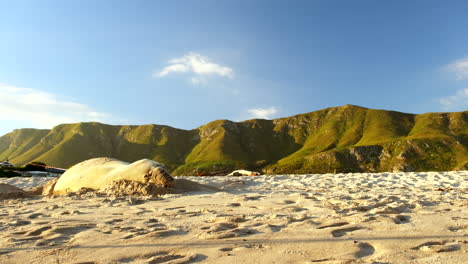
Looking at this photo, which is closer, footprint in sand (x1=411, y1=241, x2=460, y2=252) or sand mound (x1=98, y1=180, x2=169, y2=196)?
footprint in sand (x1=411, y1=241, x2=460, y2=252)

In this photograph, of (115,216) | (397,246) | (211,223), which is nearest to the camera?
(397,246)

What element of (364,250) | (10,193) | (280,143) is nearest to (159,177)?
(10,193)

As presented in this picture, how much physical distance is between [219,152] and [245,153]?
1180 cm

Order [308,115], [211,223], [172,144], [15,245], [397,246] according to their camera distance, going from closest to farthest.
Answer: [397,246] → [15,245] → [211,223] → [172,144] → [308,115]

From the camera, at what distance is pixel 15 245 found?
3.80 m

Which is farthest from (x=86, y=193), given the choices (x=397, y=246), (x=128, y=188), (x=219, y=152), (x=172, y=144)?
(x=172, y=144)

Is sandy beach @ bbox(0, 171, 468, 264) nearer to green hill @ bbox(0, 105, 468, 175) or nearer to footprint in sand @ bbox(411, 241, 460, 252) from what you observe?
footprint in sand @ bbox(411, 241, 460, 252)

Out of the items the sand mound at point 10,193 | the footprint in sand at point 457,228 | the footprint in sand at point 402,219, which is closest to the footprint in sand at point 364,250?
the footprint in sand at point 402,219

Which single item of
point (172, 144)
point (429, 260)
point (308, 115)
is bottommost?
point (429, 260)

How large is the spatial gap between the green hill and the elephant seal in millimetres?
78345

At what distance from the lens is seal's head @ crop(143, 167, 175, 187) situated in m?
8.67

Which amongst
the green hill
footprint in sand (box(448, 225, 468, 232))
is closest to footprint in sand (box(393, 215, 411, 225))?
footprint in sand (box(448, 225, 468, 232))

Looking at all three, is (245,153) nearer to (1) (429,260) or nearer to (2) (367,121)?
(2) (367,121)

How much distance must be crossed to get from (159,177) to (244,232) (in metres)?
5.11
